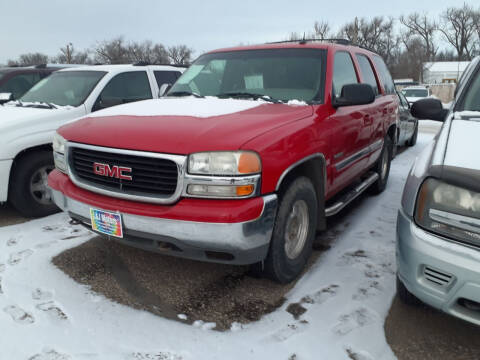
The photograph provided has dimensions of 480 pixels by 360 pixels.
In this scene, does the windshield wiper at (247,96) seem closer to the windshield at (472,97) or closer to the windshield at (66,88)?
the windshield at (472,97)

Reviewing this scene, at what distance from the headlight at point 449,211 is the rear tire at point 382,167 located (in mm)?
3427

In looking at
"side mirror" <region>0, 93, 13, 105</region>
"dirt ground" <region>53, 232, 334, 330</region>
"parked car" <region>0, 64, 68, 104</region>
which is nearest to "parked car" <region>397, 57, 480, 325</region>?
"dirt ground" <region>53, 232, 334, 330</region>

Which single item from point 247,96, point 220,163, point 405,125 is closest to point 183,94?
point 247,96

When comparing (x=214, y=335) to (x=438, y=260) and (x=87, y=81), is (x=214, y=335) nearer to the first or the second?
(x=438, y=260)

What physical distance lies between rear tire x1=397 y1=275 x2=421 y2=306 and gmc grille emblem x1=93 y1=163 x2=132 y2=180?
187cm

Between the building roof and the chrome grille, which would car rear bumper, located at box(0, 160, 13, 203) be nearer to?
the chrome grille

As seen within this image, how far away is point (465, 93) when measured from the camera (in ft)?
10.4

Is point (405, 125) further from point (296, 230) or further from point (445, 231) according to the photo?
point (445, 231)

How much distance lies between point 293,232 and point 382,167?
3.03 metres

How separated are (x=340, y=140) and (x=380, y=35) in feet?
233

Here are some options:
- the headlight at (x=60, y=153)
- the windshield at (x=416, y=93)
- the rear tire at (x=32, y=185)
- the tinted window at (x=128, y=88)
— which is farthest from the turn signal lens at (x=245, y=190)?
the windshield at (x=416, y=93)

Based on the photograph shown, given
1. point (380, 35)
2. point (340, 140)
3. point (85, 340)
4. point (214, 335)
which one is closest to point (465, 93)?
point (340, 140)

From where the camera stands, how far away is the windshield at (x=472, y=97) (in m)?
3.04

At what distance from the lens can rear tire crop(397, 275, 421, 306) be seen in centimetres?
249
